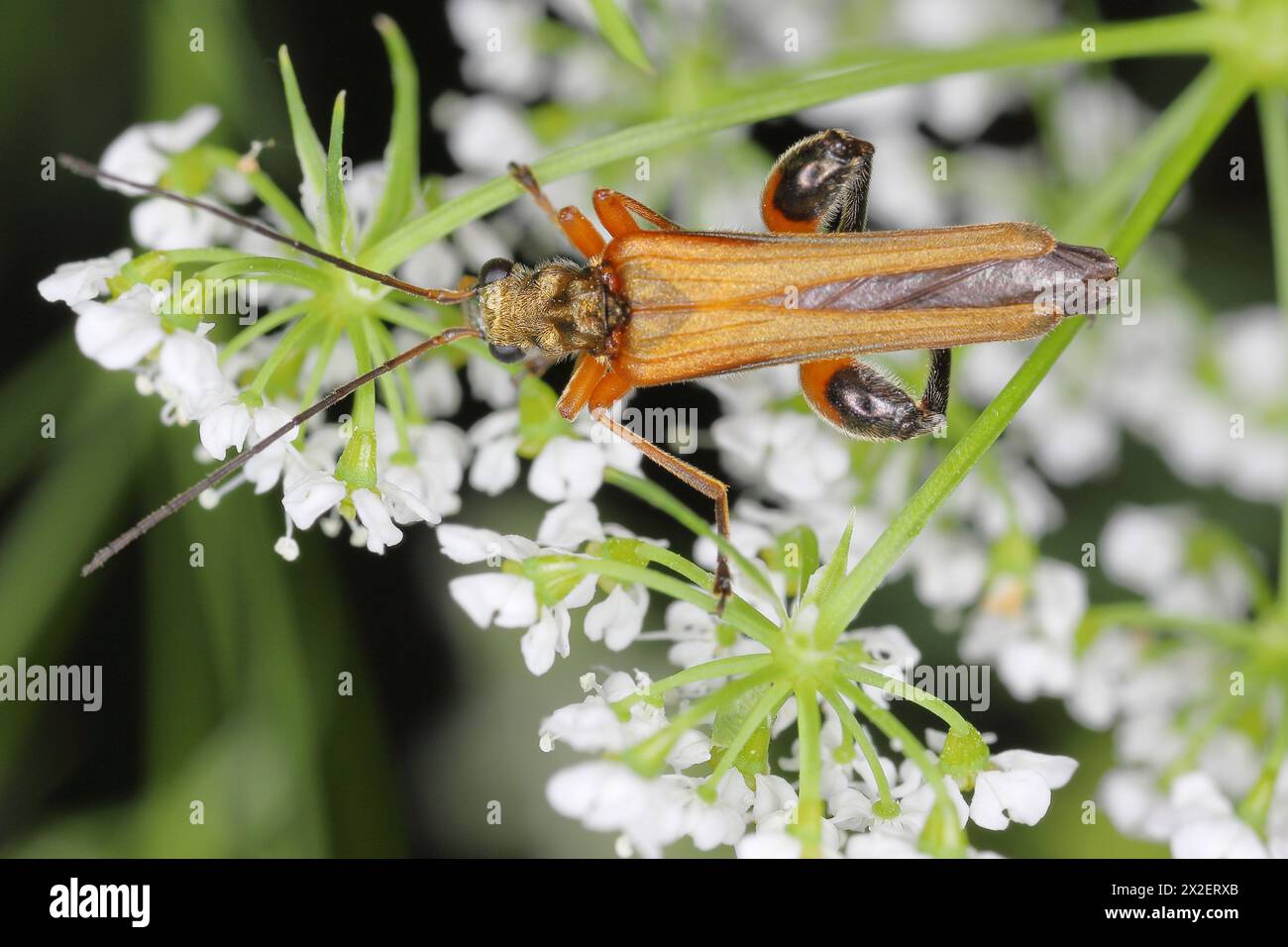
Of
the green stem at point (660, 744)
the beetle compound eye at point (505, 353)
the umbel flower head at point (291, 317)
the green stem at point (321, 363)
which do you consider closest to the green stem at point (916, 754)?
the green stem at point (660, 744)

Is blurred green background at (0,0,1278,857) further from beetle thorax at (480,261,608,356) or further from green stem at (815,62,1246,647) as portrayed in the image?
green stem at (815,62,1246,647)

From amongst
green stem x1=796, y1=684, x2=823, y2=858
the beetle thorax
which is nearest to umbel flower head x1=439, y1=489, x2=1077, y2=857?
green stem x1=796, y1=684, x2=823, y2=858

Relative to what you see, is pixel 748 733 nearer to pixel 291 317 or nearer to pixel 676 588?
pixel 676 588

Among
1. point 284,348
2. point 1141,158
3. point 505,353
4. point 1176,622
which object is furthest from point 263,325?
point 1176,622

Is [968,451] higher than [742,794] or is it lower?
higher

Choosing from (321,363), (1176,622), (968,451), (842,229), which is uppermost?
(842,229)

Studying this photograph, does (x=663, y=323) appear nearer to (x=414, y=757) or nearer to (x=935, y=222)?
(x=935, y=222)
